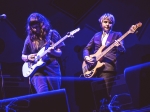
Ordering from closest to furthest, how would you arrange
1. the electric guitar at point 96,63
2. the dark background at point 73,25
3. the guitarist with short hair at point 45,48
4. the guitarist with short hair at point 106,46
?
the guitarist with short hair at point 45,48 < the guitarist with short hair at point 106,46 < the electric guitar at point 96,63 < the dark background at point 73,25

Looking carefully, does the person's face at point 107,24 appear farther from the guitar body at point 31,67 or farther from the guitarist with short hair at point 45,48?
the guitar body at point 31,67

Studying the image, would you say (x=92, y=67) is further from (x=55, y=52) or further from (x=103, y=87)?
(x=55, y=52)

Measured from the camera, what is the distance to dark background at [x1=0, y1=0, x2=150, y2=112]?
5734 millimetres

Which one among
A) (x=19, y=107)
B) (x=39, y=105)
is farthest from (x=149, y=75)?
(x=19, y=107)

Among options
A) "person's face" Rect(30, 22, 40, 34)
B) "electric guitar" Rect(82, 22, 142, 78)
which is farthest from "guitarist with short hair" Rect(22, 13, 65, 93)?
"electric guitar" Rect(82, 22, 142, 78)

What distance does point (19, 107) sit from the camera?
10.2 feet

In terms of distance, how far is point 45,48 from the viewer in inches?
162

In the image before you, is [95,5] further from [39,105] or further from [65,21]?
[39,105]

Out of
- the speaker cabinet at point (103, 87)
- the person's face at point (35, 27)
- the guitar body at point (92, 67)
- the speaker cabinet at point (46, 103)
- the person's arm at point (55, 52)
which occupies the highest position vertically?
the person's face at point (35, 27)

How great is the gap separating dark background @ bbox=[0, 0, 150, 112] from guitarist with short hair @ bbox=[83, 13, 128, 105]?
1.21 metres

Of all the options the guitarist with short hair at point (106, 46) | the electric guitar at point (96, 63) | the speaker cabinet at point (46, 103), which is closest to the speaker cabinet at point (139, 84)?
the speaker cabinet at point (46, 103)

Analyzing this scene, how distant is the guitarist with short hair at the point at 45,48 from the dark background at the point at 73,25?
1.68 metres

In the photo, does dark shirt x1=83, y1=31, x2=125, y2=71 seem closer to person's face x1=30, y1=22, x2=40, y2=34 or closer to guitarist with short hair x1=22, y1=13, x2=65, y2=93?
guitarist with short hair x1=22, y1=13, x2=65, y2=93

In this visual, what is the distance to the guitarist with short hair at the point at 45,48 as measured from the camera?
3887 mm
